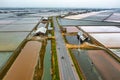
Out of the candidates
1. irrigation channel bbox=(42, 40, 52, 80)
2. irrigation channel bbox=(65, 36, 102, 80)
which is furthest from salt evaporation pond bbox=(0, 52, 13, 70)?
irrigation channel bbox=(65, 36, 102, 80)

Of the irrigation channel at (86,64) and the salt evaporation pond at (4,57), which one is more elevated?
the salt evaporation pond at (4,57)

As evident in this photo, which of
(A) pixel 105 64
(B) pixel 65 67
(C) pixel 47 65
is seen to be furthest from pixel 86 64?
(C) pixel 47 65

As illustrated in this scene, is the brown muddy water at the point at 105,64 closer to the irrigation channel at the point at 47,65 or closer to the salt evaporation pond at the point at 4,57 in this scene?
the irrigation channel at the point at 47,65

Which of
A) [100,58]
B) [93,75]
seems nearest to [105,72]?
[93,75]

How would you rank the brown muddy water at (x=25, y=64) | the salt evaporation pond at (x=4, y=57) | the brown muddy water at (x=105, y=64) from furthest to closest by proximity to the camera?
the salt evaporation pond at (x=4, y=57)
the brown muddy water at (x=105, y=64)
the brown muddy water at (x=25, y=64)

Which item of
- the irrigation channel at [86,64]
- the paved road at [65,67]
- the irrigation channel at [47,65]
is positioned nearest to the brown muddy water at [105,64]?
the irrigation channel at [86,64]

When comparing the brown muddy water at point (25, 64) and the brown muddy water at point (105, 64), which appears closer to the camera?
the brown muddy water at point (25, 64)

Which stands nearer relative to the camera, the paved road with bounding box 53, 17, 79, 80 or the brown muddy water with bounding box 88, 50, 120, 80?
the paved road with bounding box 53, 17, 79, 80

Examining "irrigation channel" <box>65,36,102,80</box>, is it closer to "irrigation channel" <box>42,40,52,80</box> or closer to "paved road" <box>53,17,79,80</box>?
"paved road" <box>53,17,79,80</box>

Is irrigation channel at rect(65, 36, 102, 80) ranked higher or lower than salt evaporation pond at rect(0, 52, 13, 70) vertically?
lower

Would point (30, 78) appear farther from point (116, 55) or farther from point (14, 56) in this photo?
point (116, 55)

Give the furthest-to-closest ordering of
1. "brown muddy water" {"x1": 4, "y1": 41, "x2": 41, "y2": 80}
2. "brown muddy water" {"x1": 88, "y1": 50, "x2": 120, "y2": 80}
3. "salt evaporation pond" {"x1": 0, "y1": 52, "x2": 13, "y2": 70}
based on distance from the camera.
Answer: "salt evaporation pond" {"x1": 0, "y1": 52, "x2": 13, "y2": 70}, "brown muddy water" {"x1": 88, "y1": 50, "x2": 120, "y2": 80}, "brown muddy water" {"x1": 4, "y1": 41, "x2": 41, "y2": 80}
